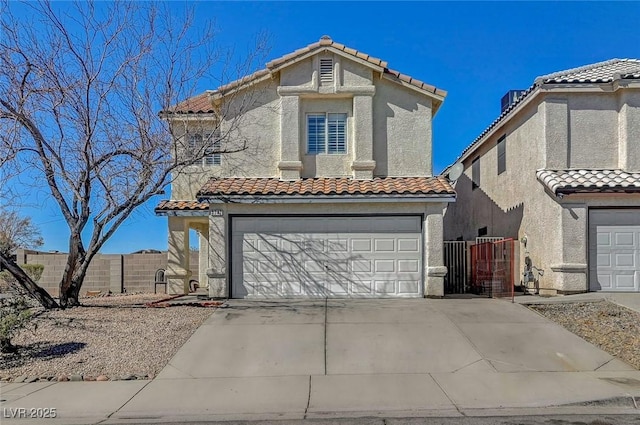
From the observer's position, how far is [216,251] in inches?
541

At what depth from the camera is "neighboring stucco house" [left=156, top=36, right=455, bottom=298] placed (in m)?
13.9

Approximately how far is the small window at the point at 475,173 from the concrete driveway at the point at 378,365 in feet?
31.0

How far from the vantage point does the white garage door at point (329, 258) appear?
13.9m

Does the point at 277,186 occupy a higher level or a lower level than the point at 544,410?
higher

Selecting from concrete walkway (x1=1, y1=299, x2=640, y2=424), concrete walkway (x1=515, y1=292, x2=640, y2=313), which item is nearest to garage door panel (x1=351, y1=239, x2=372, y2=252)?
concrete walkway (x1=1, y1=299, x2=640, y2=424)

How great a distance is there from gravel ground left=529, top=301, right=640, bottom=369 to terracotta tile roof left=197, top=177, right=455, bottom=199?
3.87 meters

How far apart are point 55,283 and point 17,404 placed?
15904 millimetres

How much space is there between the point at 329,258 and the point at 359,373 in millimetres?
5607

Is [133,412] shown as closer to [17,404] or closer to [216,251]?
[17,404]

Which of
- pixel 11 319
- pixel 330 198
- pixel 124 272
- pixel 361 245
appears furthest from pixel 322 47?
pixel 124 272

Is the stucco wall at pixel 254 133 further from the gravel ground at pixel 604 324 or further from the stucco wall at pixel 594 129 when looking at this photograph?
the stucco wall at pixel 594 129

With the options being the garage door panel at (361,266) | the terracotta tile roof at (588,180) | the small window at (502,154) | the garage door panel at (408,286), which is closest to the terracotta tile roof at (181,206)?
the garage door panel at (361,266)

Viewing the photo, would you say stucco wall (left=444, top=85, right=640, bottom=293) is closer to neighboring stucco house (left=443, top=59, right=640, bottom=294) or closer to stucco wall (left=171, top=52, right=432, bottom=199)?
neighboring stucco house (left=443, top=59, right=640, bottom=294)

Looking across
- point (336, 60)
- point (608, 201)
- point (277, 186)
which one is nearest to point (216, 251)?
point (277, 186)
